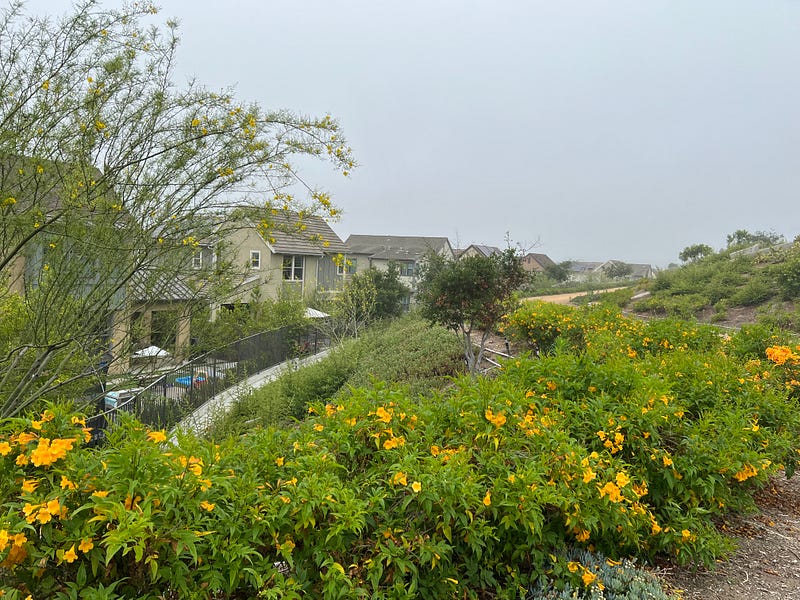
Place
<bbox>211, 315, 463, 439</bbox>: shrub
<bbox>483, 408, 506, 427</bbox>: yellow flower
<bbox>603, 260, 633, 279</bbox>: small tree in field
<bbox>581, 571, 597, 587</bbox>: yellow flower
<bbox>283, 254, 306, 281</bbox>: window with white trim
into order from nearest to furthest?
<bbox>581, 571, 597, 587</bbox>: yellow flower < <bbox>483, 408, 506, 427</bbox>: yellow flower < <bbox>211, 315, 463, 439</bbox>: shrub < <bbox>283, 254, 306, 281</bbox>: window with white trim < <bbox>603, 260, 633, 279</bbox>: small tree in field

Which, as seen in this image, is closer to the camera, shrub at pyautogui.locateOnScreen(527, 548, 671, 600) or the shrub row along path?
shrub at pyautogui.locateOnScreen(527, 548, 671, 600)

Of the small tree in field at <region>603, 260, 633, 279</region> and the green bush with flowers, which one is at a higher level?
the small tree in field at <region>603, 260, 633, 279</region>

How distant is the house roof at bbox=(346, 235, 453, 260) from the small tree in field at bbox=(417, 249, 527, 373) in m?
32.1

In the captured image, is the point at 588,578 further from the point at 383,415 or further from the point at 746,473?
the point at 746,473

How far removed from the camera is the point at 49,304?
4.57 metres

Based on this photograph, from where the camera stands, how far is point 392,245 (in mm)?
46312

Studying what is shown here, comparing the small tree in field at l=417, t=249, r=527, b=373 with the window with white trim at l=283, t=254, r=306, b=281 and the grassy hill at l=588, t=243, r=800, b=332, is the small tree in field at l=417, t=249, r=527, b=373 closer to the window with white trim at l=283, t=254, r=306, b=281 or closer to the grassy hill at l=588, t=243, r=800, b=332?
the grassy hill at l=588, t=243, r=800, b=332

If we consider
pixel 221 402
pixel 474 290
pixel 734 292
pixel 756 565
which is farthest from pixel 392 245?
pixel 756 565

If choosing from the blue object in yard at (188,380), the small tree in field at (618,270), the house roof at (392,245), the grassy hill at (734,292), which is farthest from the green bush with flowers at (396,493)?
the small tree in field at (618,270)

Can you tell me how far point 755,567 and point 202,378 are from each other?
1126 cm

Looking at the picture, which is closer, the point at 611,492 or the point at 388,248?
the point at 611,492

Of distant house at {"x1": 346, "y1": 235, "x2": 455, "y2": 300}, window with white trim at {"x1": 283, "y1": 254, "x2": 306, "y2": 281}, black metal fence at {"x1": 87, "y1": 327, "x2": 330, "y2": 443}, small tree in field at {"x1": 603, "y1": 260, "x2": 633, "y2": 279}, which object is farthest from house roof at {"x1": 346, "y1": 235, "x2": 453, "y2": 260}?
black metal fence at {"x1": 87, "y1": 327, "x2": 330, "y2": 443}

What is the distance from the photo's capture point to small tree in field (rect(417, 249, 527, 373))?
8.26 m

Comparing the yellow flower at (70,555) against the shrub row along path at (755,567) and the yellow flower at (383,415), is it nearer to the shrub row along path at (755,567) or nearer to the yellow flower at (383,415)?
the yellow flower at (383,415)
